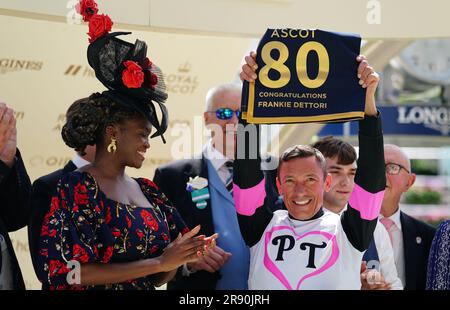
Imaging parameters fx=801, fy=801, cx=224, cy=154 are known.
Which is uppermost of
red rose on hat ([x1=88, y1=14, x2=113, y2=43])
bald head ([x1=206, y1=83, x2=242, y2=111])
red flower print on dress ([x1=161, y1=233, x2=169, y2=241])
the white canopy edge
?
the white canopy edge

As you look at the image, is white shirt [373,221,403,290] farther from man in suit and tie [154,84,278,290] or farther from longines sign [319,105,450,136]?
longines sign [319,105,450,136]

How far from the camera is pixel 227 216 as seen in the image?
3.86 m

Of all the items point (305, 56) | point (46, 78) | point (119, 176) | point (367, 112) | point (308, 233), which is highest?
point (46, 78)

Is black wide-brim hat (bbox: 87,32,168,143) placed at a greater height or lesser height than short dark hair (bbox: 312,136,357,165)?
greater

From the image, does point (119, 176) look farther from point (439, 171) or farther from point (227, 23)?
point (439, 171)

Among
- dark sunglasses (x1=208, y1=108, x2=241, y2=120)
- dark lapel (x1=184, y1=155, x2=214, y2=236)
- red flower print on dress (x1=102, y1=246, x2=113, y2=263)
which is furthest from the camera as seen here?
dark sunglasses (x1=208, y1=108, x2=241, y2=120)

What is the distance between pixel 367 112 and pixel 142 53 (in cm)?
96

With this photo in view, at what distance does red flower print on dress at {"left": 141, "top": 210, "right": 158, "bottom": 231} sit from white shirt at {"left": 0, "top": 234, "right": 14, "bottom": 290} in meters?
0.58

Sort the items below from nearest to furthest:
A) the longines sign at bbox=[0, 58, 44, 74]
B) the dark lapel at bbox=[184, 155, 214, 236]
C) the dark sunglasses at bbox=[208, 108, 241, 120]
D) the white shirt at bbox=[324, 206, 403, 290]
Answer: the white shirt at bbox=[324, 206, 403, 290] → the dark lapel at bbox=[184, 155, 214, 236] → the dark sunglasses at bbox=[208, 108, 241, 120] → the longines sign at bbox=[0, 58, 44, 74]

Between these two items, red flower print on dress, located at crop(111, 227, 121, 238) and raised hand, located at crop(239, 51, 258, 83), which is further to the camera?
raised hand, located at crop(239, 51, 258, 83)

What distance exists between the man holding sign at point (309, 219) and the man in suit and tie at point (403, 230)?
0.76 m

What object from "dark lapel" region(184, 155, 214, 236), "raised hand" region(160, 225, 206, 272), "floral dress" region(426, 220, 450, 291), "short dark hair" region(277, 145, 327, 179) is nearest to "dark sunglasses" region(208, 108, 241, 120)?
"dark lapel" region(184, 155, 214, 236)

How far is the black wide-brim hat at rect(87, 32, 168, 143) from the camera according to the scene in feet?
10.7
